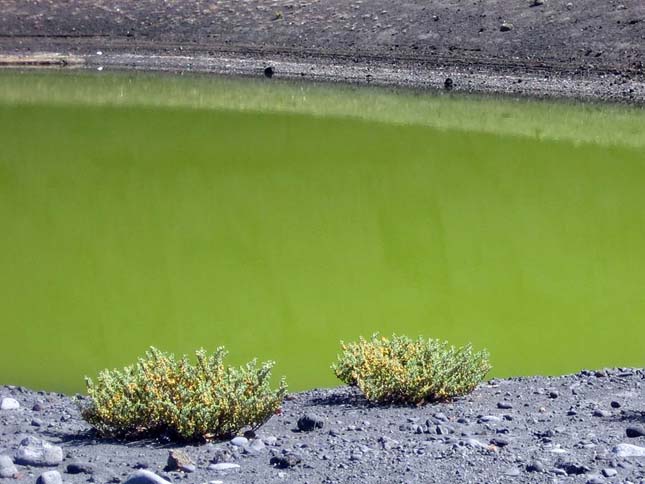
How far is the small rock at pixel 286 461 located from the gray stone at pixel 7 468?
1.30 metres

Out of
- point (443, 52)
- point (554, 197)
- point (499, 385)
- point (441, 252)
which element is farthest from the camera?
point (443, 52)

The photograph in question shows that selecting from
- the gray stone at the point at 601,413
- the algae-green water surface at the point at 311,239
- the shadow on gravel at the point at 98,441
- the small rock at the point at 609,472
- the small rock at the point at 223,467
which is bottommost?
the algae-green water surface at the point at 311,239

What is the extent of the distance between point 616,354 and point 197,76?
26.6 metres

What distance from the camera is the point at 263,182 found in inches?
746

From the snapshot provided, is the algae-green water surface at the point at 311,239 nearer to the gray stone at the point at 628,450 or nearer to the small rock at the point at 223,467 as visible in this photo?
the small rock at the point at 223,467

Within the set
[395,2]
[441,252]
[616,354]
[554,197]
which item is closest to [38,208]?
[441,252]

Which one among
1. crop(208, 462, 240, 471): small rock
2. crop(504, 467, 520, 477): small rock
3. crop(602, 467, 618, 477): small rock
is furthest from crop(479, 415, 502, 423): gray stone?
crop(208, 462, 240, 471): small rock

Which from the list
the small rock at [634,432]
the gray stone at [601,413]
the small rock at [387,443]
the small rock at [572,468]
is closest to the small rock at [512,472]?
the small rock at [572,468]

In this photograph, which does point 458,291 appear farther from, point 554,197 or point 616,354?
point 554,197

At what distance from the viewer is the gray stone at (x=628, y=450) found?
5949 mm

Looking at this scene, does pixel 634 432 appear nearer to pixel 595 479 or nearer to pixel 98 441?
pixel 595 479

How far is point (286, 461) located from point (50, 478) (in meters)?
1.19

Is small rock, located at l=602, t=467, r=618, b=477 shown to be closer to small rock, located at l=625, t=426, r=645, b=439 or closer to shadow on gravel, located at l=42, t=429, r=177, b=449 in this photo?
small rock, located at l=625, t=426, r=645, b=439

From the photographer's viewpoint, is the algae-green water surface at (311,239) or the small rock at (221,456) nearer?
the small rock at (221,456)
